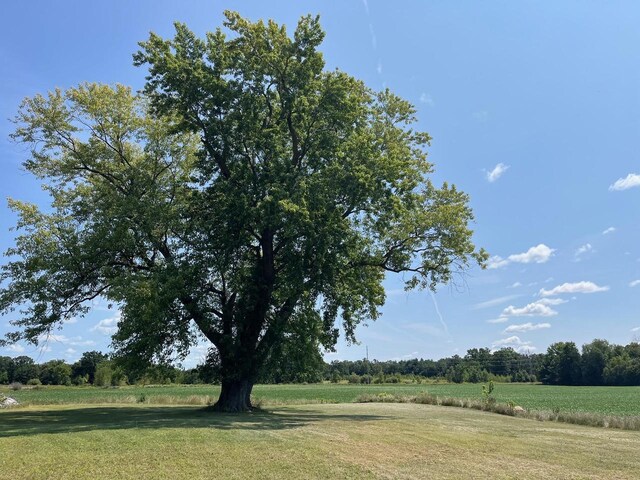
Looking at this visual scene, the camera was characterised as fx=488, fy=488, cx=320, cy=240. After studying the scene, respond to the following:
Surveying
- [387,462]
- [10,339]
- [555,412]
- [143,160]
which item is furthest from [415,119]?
[10,339]

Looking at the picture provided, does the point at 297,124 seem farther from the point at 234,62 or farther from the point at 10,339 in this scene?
the point at 10,339

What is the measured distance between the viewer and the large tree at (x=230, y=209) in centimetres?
2211

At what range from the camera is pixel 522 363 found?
16475 centimetres

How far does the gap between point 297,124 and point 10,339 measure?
666 inches

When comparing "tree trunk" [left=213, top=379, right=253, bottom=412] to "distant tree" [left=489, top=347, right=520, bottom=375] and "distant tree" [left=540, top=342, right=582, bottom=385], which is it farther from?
"distant tree" [left=489, top=347, right=520, bottom=375]

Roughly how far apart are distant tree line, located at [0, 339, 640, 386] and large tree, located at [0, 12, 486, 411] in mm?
1007

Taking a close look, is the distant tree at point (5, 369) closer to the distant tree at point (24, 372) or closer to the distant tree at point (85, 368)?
the distant tree at point (24, 372)

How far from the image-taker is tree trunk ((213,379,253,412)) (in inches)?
931

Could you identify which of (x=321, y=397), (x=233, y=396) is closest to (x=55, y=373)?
(x=321, y=397)

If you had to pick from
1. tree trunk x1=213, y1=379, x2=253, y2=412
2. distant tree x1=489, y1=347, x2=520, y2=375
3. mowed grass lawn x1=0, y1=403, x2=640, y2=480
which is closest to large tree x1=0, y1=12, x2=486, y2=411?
tree trunk x1=213, y1=379, x2=253, y2=412

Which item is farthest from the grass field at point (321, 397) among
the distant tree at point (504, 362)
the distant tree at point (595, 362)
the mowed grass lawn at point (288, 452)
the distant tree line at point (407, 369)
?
the distant tree at point (504, 362)

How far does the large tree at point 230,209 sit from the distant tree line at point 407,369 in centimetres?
101

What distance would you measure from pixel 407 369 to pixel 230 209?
546 feet

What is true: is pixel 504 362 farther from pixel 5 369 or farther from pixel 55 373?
pixel 5 369
